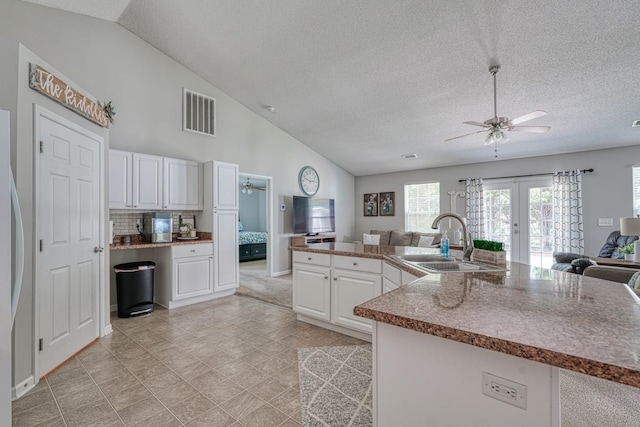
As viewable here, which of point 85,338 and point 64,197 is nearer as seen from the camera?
point 64,197

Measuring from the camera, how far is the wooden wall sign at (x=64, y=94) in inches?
80.4

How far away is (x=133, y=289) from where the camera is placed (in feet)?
11.3

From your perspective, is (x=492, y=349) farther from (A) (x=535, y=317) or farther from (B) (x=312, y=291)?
(B) (x=312, y=291)

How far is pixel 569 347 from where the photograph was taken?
2.21 ft

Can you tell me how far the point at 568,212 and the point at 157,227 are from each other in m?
6.98

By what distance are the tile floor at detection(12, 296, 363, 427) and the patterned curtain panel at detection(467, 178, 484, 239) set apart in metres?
4.60

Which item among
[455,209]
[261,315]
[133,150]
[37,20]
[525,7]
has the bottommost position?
[261,315]

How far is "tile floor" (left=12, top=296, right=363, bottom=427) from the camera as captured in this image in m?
1.72

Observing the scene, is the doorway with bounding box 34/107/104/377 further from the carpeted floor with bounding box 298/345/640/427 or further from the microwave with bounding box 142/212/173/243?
the carpeted floor with bounding box 298/345/640/427

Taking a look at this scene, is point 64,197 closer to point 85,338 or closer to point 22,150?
point 22,150

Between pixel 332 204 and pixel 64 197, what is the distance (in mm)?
5171

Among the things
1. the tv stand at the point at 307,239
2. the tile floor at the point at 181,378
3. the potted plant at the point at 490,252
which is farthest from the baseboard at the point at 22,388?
the tv stand at the point at 307,239

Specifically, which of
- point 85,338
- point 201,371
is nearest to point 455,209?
point 201,371

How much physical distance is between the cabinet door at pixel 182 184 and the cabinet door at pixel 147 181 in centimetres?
9
